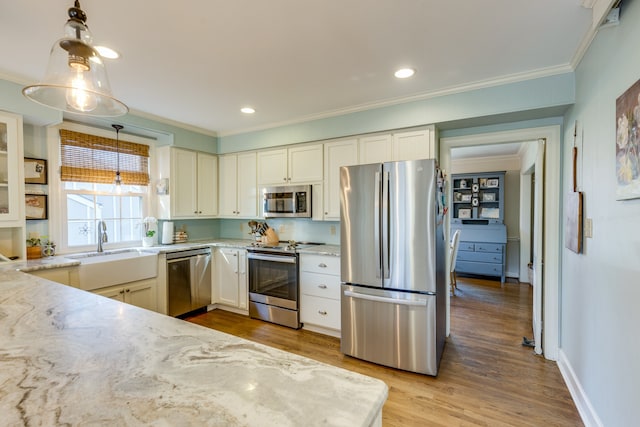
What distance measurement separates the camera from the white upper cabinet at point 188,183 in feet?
12.5

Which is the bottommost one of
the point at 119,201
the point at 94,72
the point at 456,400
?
the point at 456,400

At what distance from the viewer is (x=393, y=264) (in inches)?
97.0

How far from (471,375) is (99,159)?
4.39 metres

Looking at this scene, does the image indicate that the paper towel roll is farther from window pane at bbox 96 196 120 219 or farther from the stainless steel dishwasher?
window pane at bbox 96 196 120 219

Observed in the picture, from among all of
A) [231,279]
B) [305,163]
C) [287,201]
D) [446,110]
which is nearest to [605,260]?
[446,110]

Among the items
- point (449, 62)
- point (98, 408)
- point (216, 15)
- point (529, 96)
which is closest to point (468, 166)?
point (529, 96)

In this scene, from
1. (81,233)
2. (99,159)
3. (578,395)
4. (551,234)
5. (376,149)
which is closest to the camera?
(578,395)

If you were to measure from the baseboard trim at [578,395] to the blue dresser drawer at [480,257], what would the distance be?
3.22 m

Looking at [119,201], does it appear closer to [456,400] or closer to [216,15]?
[216,15]

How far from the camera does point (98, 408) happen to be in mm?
649

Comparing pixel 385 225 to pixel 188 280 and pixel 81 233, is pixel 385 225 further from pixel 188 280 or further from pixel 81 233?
pixel 81 233

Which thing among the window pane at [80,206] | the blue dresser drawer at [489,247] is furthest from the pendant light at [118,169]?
the blue dresser drawer at [489,247]

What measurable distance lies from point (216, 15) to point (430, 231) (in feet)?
6.66

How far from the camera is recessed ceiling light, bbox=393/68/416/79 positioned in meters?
2.31
